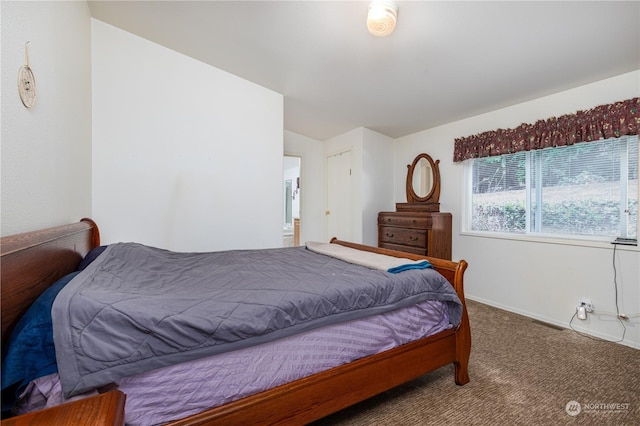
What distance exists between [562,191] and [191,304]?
3.37m

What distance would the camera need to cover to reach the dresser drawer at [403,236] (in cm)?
343

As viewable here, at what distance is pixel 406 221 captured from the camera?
3633 millimetres

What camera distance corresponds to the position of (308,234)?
5156 mm

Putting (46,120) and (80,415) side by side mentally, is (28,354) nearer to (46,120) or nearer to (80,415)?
(80,415)

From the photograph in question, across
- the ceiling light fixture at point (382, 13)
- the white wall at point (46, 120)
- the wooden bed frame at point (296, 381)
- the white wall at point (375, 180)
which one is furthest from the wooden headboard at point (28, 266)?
the white wall at point (375, 180)

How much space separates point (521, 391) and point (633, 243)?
1667 millimetres

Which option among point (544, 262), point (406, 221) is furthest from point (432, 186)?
point (544, 262)

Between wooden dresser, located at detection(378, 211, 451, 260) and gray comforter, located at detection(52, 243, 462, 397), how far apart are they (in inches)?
70.1

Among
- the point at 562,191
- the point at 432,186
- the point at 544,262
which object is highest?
the point at 432,186

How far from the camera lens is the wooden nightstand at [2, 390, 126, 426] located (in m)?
0.60

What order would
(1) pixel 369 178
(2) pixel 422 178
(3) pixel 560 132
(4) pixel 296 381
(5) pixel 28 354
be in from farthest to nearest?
(1) pixel 369 178 < (2) pixel 422 178 < (3) pixel 560 132 < (4) pixel 296 381 < (5) pixel 28 354

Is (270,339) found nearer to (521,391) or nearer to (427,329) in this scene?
(427,329)

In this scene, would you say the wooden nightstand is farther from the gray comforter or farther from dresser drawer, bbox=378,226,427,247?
dresser drawer, bbox=378,226,427,247

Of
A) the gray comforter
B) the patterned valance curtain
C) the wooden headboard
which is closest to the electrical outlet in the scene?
the patterned valance curtain
